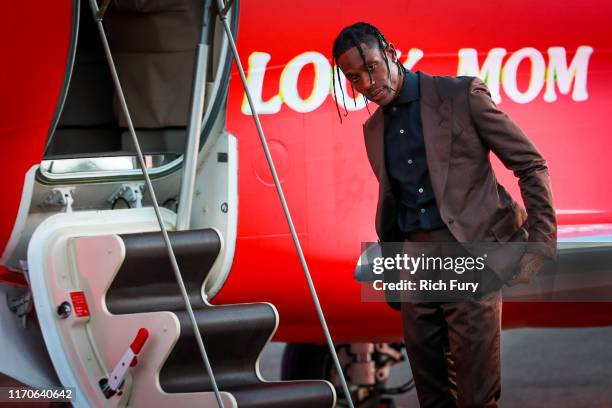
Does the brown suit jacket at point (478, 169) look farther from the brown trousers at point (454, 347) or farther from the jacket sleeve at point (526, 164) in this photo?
the brown trousers at point (454, 347)

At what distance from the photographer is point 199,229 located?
438 cm

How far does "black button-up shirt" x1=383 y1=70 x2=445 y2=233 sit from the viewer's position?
3.56m

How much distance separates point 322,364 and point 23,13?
266 cm

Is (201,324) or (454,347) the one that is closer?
(454,347)

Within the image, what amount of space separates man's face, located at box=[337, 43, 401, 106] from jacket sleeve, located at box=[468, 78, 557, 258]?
243 millimetres

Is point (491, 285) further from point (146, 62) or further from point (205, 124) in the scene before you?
point (146, 62)

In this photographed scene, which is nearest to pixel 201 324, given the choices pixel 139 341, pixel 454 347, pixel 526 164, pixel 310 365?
pixel 139 341

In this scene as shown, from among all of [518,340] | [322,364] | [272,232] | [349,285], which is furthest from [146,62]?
[518,340]

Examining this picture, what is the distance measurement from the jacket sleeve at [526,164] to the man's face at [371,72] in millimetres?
243

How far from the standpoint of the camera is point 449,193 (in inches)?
137

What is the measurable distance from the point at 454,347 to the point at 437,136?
602mm

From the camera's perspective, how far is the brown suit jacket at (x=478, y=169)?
3426 millimetres

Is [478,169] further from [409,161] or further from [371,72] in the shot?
[371,72]

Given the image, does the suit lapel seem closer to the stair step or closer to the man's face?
the man's face
